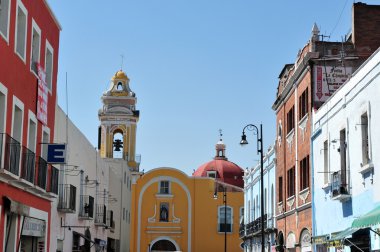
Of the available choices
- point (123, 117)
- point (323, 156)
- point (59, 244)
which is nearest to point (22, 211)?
point (59, 244)

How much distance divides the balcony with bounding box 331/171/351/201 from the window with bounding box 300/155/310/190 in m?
4.94

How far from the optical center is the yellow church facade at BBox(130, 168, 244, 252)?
70312 millimetres

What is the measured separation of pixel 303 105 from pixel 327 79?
6.93 ft

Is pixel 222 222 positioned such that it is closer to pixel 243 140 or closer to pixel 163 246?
pixel 163 246

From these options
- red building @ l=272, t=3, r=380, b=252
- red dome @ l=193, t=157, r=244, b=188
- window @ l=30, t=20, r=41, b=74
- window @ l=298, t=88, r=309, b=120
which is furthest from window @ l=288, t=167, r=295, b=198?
red dome @ l=193, t=157, r=244, b=188

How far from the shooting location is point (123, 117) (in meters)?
66.8

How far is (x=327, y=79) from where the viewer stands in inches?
1046

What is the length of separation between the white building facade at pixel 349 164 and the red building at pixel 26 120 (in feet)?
26.9

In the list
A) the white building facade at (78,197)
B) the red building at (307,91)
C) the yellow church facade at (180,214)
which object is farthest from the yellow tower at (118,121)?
the red building at (307,91)

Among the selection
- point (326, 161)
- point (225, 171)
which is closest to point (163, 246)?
point (225, 171)

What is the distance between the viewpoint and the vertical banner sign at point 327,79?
86.7 feet

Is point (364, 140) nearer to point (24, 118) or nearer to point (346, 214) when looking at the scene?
point (346, 214)

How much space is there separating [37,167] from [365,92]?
909 cm

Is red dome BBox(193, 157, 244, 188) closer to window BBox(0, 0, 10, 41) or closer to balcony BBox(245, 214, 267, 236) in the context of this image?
balcony BBox(245, 214, 267, 236)
